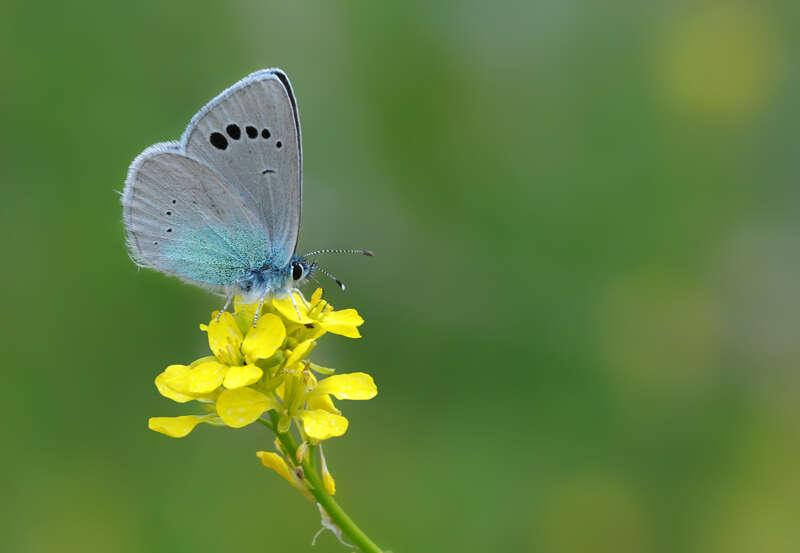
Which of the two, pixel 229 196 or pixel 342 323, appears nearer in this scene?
pixel 342 323

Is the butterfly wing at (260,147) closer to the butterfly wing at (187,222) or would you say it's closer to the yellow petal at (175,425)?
the butterfly wing at (187,222)

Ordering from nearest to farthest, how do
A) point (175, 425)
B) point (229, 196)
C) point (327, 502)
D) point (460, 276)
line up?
point (327, 502) < point (175, 425) < point (229, 196) < point (460, 276)

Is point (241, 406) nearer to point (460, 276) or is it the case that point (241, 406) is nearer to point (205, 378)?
point (205, 378)

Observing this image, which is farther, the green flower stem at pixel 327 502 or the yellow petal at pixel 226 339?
the yellow petal at pixel 226 339

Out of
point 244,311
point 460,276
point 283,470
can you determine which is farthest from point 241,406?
point 460,276

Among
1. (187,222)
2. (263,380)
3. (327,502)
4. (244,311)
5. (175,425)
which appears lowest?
(327,502)

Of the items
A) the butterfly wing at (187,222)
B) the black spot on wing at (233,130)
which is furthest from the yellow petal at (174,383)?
the black spot on wing at (233,130)

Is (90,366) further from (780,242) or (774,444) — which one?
(780,242)

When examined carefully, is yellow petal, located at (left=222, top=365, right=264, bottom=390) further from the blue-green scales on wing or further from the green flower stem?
the blue-green scales on wing
